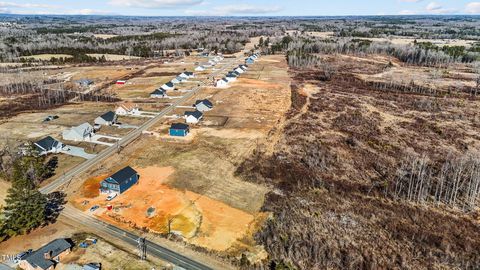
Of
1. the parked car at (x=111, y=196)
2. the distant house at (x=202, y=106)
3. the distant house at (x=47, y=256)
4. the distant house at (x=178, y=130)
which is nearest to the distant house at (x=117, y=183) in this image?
the parked car at (x=111, y=196)

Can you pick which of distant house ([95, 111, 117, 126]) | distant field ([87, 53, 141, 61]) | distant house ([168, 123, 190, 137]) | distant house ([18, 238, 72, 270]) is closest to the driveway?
distant house ([95, 111, 117, 126])

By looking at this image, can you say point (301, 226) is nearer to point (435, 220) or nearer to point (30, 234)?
point (435, 220)

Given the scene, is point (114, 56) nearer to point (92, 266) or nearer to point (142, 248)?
point (142, 248)

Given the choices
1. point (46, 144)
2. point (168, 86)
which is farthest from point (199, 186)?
point (168, 86)

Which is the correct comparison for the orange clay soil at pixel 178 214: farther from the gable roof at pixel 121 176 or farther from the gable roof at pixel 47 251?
the gable roof at pixel 47 251

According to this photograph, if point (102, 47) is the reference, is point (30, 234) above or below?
below

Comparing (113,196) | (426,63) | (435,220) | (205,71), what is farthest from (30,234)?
(426,63)
